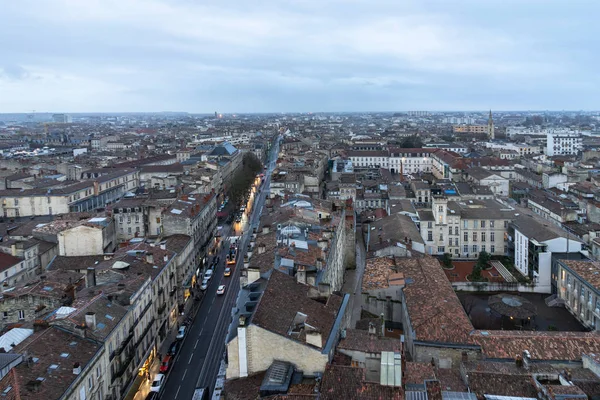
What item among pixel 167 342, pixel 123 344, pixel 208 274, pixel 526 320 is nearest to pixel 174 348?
pixel 167 342

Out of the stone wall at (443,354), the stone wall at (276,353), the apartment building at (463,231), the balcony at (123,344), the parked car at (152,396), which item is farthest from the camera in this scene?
the apartment building at (463,231)

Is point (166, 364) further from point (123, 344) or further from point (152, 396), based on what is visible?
point (123, 344)

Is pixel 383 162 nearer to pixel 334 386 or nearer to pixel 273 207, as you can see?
pixel 273 207

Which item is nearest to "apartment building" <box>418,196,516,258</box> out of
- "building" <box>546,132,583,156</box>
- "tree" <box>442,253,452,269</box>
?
"tree" <box>442,253,452,269</box>

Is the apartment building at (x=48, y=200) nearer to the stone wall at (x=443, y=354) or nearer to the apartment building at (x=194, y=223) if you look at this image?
the apartment building at (x=194, y=223)

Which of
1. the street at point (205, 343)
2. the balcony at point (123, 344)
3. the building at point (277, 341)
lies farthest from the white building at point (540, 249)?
the balcony at point (123, 344)

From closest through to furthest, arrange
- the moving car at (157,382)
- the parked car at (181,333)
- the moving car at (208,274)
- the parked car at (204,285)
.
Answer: the moving car at (157,382), the parked car at (181,333), the parked car at (204,285), the moving car at (208,274)
